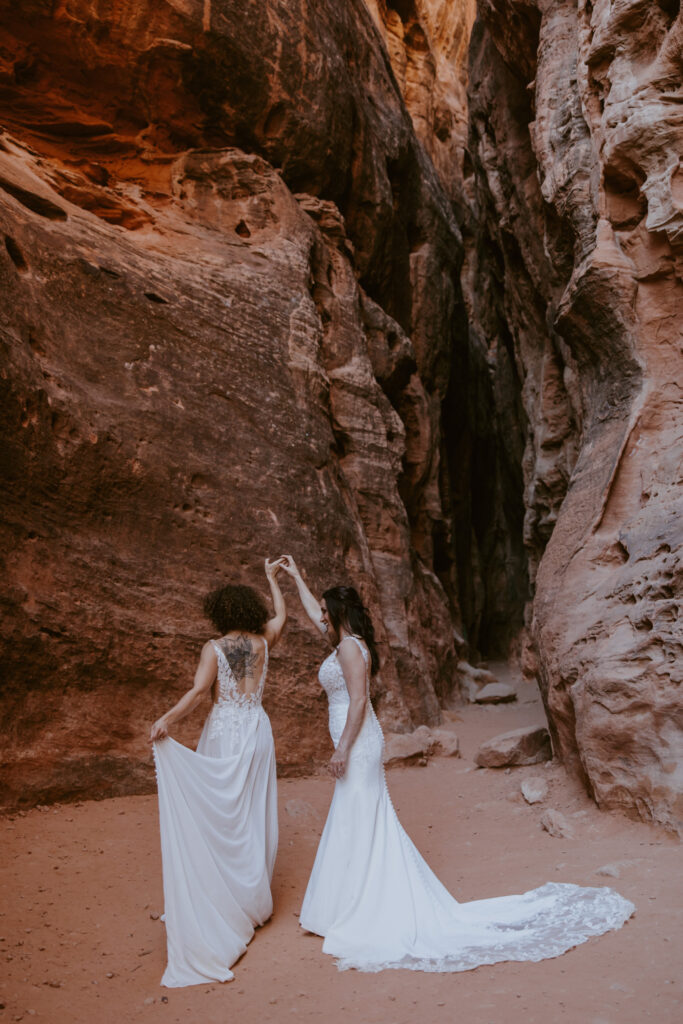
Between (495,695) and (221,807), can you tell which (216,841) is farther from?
(495,695)

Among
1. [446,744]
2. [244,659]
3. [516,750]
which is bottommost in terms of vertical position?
[446,744]

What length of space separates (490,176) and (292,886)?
16601 millimetres

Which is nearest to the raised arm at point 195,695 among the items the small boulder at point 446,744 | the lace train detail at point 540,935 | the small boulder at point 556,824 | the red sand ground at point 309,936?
the red sand ground at point 309,936

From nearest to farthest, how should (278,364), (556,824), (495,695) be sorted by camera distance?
(556,824) → (278,364) → (495,695)

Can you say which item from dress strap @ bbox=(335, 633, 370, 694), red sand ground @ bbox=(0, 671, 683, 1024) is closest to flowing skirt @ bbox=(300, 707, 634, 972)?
red sand ground @ bbox=(0, 671, 683, 1024)

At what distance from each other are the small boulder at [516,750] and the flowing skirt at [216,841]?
154 inches

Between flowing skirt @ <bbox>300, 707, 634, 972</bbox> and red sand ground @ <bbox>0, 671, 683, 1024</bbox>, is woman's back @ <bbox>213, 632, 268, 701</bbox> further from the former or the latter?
red sand ground @ <bbox>0, 671, 683, 1024</bbox>

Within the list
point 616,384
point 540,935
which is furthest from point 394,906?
point 616,384

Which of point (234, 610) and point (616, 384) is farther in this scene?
point (616, 384)

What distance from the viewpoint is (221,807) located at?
404 cm

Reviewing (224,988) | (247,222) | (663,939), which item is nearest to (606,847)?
(663,939)

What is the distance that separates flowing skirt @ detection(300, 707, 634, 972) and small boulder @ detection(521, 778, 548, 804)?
2296 millimetres

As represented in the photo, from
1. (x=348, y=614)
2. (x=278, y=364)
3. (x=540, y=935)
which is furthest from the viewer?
(x=278, y=364)

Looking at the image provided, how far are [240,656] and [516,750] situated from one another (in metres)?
4.40
